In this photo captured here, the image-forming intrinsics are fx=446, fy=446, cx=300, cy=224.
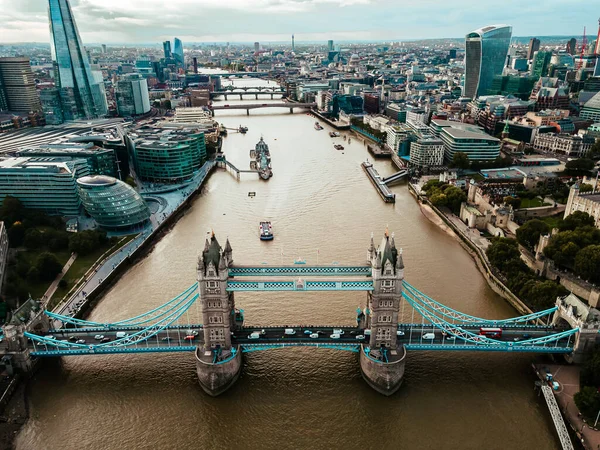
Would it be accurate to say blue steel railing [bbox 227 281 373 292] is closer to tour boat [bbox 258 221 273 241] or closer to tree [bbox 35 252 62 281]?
tree [bbox 35 252 62 281]

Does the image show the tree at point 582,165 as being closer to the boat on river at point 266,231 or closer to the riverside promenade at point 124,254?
the boat on river at point 266,231

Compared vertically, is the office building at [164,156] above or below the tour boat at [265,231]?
above

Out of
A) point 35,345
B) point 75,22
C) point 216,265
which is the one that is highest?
point 75,22

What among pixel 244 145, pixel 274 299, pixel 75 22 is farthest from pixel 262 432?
pixel 75 22

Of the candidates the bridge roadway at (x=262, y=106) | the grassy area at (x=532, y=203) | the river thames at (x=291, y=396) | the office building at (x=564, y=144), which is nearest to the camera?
the river thames at (x=291, y=396)

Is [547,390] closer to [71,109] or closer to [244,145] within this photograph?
[244,145]

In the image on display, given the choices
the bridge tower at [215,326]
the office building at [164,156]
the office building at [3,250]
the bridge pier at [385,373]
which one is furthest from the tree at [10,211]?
the bridge pier at [385,373]

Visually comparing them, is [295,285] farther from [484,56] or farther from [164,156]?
[484,56]
